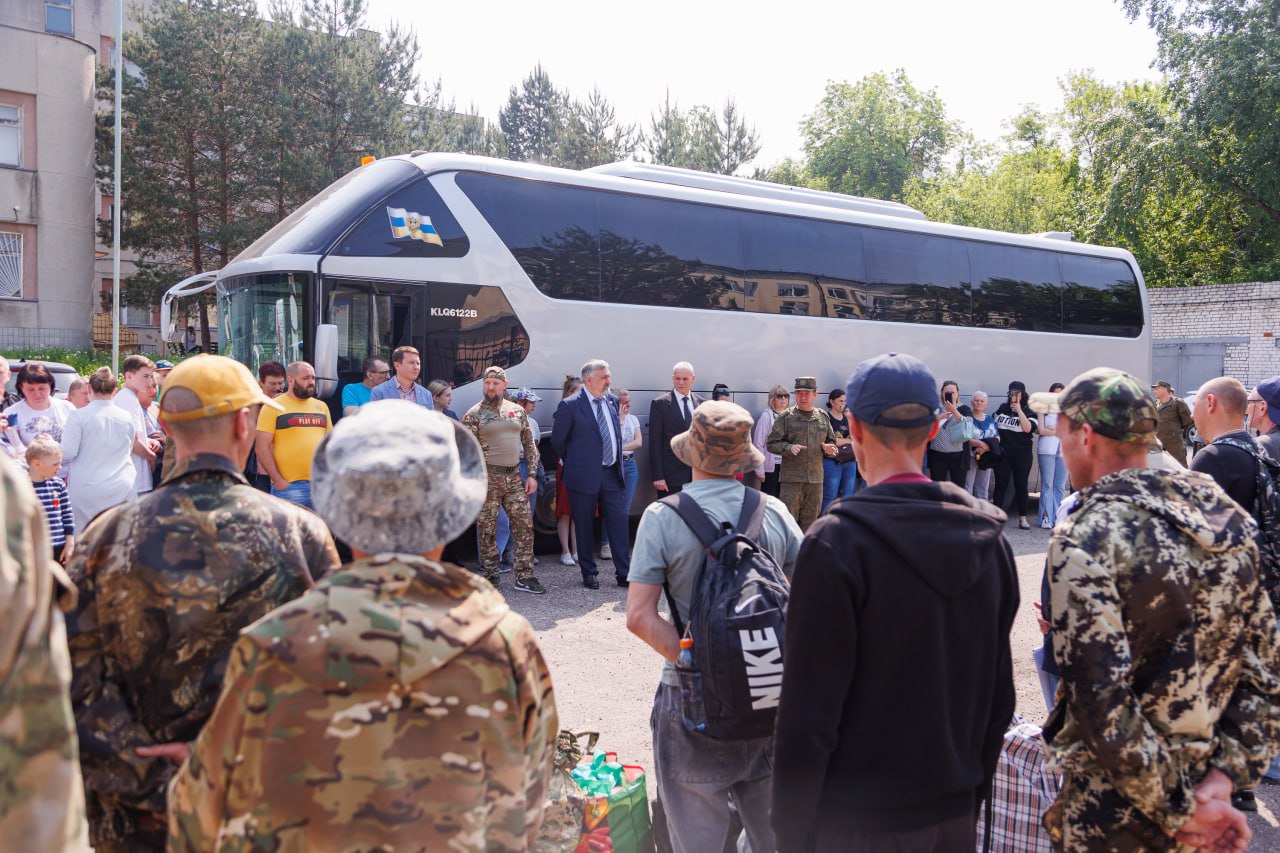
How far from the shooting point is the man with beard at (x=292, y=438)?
7.61m

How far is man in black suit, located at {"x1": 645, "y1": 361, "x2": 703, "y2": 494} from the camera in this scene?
411 inches

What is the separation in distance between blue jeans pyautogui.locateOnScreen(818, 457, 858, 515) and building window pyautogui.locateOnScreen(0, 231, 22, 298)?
2900 cm

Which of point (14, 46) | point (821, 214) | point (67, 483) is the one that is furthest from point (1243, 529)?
point (14, 46)

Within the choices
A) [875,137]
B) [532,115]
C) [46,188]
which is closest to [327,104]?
[46,188]

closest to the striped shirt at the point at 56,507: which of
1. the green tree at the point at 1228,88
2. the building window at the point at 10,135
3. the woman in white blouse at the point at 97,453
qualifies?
the woman in white blouse at the point at 97,453

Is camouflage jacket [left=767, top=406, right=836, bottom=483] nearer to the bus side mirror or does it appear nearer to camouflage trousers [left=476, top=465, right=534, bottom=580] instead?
camouflage trousers [left=476, top=465, right=534, bottom=580]

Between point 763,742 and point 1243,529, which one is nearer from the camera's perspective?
point 1243,529

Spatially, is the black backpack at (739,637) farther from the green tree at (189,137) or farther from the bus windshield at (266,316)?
the green tree at (189,137)

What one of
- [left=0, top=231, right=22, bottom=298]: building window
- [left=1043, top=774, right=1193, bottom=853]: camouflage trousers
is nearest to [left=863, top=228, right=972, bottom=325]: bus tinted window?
[left=1043, top=774, right=1193, bottom=853]: camouflage trousers

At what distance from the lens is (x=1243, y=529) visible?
2.51m

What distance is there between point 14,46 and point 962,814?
35525mm

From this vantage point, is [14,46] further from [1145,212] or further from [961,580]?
[1145,212]

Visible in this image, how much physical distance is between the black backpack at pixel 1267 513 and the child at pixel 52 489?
686 centimetres

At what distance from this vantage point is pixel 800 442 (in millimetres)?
11109
